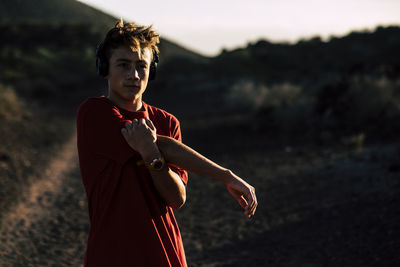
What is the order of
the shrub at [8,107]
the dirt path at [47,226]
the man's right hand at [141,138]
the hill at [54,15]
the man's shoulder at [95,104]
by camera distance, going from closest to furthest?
1. the man's right hand at [141,138]
2. the man's shoulder at [95,104]
3. the dirt path at [47,226]
4. the shrub at [8,107]
5. the hill at [54,15]

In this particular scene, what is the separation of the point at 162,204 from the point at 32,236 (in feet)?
13.2

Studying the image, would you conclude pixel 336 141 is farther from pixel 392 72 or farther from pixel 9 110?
pixel 9 110

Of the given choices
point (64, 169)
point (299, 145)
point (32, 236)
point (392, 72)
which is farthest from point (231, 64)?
point (32, 236)

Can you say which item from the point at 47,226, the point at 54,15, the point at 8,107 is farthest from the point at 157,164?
the point at 54,15

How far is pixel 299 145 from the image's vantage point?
1161cm

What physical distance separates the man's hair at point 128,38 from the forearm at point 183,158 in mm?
441

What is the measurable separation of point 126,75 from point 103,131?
0.28 metres

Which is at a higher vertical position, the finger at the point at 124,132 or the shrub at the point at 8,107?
the finger at the point at 124,132

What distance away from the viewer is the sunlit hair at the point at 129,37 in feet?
6.50

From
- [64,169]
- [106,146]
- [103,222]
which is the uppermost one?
[106,146]

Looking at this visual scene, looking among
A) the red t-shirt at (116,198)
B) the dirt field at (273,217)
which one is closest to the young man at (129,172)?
the red t-shirt at (116,198)

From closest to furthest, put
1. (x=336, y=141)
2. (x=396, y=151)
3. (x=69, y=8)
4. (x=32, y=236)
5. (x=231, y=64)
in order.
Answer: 1. (x=32, y=236)
2. (x=396, y=151)
3. (x=336, y=141)
4. (x=231, y=64)
5. (x=69, y=8)

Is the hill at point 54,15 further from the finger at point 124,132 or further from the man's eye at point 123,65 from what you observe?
the finger at point 124,132

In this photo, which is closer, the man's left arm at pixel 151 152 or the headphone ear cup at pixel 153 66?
the man's left arm at pixel 151 152
